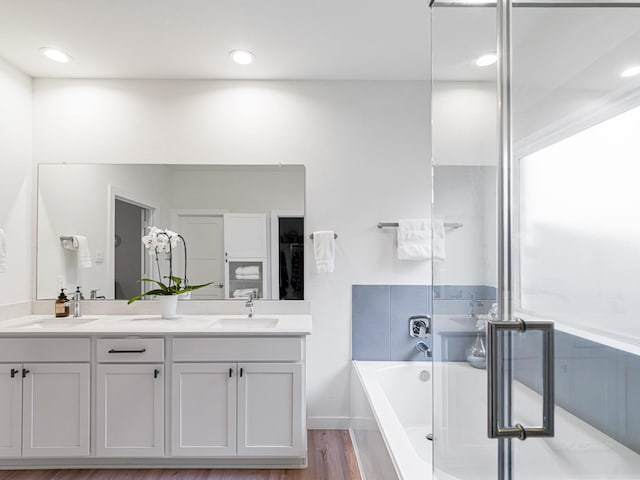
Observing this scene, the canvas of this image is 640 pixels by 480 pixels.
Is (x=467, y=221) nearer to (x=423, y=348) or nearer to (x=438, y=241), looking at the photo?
(x=438, y=241)

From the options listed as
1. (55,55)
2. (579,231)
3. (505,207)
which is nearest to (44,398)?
(55,55)

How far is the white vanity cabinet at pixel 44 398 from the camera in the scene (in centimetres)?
216

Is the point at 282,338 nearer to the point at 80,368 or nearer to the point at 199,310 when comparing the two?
the point at 199,310

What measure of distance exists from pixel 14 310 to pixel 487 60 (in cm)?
308

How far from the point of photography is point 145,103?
8.98 ft

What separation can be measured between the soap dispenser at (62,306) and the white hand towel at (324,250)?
1758mm

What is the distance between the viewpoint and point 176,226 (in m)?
2.73

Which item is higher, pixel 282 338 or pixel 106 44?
pixel 106 44

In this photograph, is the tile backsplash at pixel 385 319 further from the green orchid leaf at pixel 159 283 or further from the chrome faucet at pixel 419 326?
the green orchid leaf at pixel 159 283

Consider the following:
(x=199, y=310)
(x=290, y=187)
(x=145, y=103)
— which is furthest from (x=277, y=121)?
(x=199, y=310)

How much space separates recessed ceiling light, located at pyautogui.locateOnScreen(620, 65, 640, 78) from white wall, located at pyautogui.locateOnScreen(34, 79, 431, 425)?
79.0 inches

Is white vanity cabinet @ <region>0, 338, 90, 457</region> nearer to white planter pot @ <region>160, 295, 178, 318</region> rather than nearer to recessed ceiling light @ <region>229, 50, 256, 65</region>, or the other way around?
white planter pot @ <region>160, 295, 178, 318</region>

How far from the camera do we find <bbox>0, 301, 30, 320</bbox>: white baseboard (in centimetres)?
246

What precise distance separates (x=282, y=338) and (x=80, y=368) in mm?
1171
